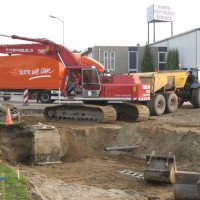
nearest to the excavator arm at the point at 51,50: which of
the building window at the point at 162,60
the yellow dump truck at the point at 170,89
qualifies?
the yellow dump truck at the point at 170,89

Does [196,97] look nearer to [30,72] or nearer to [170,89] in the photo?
[170,89]

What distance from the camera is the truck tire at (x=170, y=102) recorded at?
2020 cm

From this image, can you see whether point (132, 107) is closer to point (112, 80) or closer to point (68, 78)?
point (112, 80)

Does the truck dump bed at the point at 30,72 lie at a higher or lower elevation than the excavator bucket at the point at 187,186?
higher

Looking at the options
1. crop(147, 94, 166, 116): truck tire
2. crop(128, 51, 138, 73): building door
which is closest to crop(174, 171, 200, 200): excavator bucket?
crop(147, 94, 166, 116): truck tire

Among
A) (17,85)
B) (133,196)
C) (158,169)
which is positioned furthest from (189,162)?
(17,85)

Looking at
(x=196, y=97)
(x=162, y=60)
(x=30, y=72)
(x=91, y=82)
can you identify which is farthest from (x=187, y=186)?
(x=162, y=60)

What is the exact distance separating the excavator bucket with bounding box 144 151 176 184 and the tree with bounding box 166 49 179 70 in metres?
43.4

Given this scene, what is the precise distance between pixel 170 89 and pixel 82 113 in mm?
6731

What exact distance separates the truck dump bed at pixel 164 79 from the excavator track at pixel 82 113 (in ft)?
14.0

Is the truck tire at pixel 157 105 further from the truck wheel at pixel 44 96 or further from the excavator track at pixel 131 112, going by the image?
→ the truck wheel at pixel 44 96

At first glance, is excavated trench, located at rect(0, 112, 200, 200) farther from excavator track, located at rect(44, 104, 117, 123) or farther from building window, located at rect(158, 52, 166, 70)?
building window, located at rect(158, 52, 166, 70)

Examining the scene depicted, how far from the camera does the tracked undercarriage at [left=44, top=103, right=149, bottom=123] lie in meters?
15.8

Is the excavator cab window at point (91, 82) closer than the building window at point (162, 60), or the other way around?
the excavator cab window at point (91, 82)
